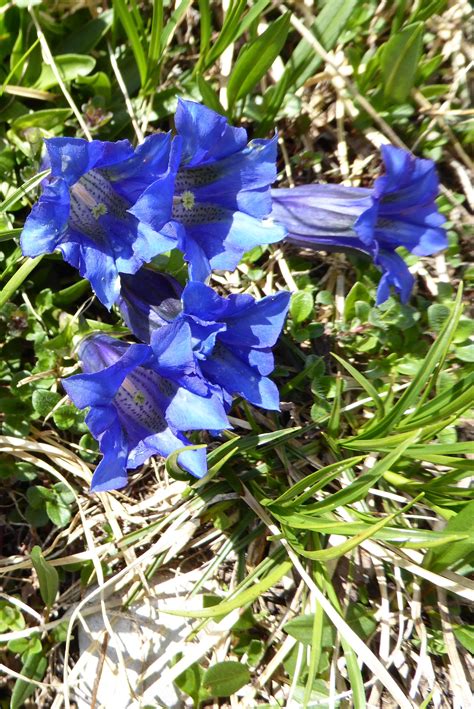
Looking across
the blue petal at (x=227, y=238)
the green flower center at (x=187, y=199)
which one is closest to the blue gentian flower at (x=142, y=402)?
the blue petal at (x=227, y=238)

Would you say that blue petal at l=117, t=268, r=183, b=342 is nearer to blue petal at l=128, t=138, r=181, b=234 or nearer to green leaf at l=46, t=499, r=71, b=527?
blue petal at l=128, t=138, r=181, b=234

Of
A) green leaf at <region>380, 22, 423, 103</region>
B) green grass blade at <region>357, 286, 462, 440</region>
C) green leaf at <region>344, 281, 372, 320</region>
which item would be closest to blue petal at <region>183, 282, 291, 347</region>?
green grass blade at <region>357, 286, 462, 440</region>

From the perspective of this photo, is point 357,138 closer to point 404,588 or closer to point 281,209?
point 281,209


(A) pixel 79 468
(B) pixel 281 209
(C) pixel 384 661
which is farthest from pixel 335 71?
(C) pixel 384 661

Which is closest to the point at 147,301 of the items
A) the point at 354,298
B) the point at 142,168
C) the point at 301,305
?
the point at 142,168

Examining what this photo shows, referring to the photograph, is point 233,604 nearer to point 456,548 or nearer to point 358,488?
point 358,488
